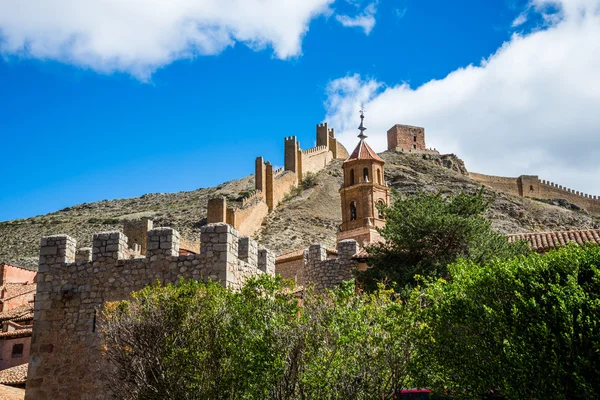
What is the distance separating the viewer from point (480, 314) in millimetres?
10719

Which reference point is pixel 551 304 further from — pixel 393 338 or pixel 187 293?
pixel 187 293

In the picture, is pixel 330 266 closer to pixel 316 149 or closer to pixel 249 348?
pixel 249 348

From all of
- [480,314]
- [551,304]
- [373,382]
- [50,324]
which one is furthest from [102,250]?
[551,304]

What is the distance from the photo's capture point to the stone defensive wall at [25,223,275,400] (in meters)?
12.5

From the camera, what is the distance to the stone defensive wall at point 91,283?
41.2 ft

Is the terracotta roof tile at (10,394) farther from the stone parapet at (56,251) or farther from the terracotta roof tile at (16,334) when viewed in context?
the terracotta roof tile at (16,334)

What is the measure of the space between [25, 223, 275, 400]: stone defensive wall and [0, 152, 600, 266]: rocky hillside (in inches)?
1575

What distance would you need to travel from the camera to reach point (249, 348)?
10.2 meters

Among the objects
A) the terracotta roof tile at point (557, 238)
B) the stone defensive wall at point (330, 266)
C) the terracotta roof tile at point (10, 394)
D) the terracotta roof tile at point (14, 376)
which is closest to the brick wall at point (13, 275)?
the terracotta roof tile at point (14, 376)

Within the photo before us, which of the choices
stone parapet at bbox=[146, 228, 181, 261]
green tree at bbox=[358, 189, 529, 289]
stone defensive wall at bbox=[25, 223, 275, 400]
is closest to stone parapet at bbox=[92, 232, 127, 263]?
stone defensive wall at bbox=[25, 223, 275, 400]

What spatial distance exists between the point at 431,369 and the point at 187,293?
424cm

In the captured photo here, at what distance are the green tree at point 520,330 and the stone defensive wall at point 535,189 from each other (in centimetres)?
8554

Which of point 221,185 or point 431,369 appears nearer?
point 431,369

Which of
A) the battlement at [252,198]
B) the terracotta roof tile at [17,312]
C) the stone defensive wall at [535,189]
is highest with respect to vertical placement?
the stone defensive wall at [535,189]
